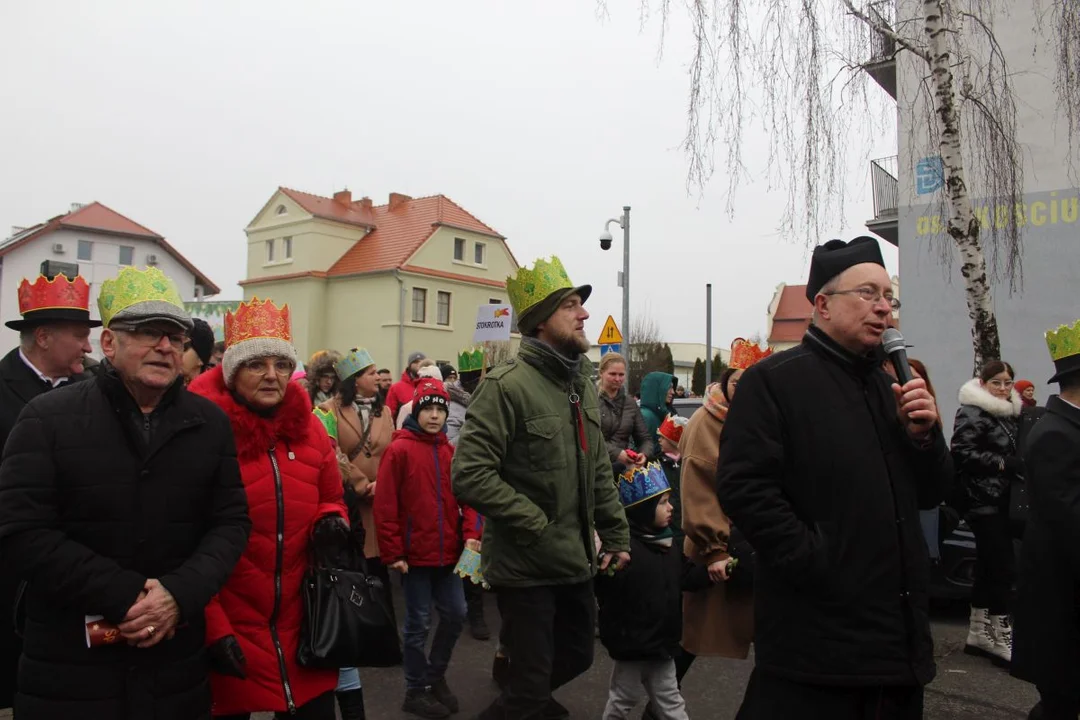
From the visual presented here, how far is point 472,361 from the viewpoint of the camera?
32.5 ft

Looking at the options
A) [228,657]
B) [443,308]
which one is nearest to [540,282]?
[228,657]

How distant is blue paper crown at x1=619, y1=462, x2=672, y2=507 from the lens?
438cm

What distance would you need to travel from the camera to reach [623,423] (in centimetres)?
806

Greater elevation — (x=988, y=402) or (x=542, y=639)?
(x=988, y=402)

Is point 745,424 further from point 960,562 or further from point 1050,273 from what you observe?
point 1050,273

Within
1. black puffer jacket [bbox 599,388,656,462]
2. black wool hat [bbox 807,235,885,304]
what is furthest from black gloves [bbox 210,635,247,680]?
black puffer jacket [bbox 599,388,656,462]

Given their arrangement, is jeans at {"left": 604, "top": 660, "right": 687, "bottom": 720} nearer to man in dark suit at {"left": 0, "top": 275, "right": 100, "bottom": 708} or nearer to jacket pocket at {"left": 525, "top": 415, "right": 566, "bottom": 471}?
jacket pocket at {"left": 525, "top": 415, "right": 566, "bottom": 471}

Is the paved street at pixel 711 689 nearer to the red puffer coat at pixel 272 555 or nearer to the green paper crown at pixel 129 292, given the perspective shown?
the red puffer coat at pixel 272 555

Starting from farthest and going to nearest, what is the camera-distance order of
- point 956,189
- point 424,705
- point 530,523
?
point 956,189 → point 424,705 → point 530,523

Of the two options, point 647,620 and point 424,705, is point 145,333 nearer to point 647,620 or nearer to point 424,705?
point 647,620

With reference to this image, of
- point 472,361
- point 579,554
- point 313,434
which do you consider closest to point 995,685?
point 579,554

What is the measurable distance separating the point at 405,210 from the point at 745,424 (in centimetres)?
4486

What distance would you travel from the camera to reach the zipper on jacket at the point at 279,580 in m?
3.15

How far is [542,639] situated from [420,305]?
3914cm
